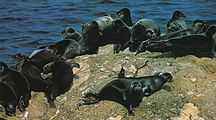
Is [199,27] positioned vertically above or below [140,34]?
above

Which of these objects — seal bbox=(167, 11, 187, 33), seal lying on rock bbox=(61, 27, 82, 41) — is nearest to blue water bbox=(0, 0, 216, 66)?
seal lying on rock bbox=(61, 27, 82, 41)

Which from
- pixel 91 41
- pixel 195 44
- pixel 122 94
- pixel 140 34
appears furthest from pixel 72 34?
pixel 122 94

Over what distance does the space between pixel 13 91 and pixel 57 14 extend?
32.1 ft

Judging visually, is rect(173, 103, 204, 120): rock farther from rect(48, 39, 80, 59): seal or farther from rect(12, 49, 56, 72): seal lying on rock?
rect(48, 39, 80, 59): seal

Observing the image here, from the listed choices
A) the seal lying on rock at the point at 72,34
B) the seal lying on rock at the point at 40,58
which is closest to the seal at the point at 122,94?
the seal lying on rock at the point at 40,58

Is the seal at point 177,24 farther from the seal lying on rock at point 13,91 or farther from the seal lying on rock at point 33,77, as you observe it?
the seal lying on rock at point 13,91

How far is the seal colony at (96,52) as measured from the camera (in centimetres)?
488

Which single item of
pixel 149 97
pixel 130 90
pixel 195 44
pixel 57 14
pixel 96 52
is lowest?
pixel 57 14

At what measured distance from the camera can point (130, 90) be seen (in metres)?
4.67

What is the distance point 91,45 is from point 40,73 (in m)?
1.31

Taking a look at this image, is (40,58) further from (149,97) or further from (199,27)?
(199,27)

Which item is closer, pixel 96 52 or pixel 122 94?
pixel 122 94

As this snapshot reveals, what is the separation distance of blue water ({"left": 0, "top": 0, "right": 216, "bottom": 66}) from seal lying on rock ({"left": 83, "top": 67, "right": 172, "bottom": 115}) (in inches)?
199

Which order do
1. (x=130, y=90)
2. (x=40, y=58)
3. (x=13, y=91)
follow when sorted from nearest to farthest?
(x=130, y=90) → (x=13, y=91) → (x=40, y=58)
